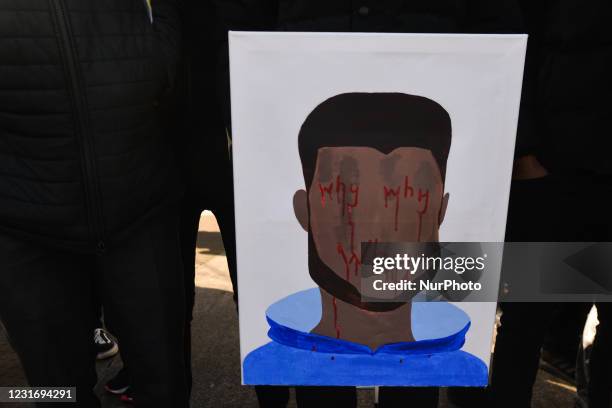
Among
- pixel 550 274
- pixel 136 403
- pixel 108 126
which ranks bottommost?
pixel 136 403

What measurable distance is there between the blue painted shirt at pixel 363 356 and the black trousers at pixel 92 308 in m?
0.28

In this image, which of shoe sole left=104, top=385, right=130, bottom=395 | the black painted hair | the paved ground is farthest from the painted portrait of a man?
shoe sole left=104, top=385, right=130, bottom=395

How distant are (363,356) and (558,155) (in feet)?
2.06

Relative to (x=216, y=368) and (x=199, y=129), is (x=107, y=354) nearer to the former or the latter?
(x=216, y=368)

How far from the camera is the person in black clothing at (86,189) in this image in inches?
40.3

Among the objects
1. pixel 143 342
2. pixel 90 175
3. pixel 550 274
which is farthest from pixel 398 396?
pixel 90 175

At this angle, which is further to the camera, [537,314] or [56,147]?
[537,314]

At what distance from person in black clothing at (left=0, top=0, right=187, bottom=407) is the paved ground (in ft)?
2.07

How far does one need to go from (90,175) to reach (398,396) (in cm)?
86

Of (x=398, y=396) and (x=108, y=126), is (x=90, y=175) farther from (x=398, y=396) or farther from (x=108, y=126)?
(x=398, y=396)

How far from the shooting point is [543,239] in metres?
1.31

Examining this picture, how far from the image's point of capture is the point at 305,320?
42.9 inches

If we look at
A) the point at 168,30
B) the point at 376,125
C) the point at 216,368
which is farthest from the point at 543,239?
the point at 216,368

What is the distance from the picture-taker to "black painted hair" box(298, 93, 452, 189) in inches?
37.8
